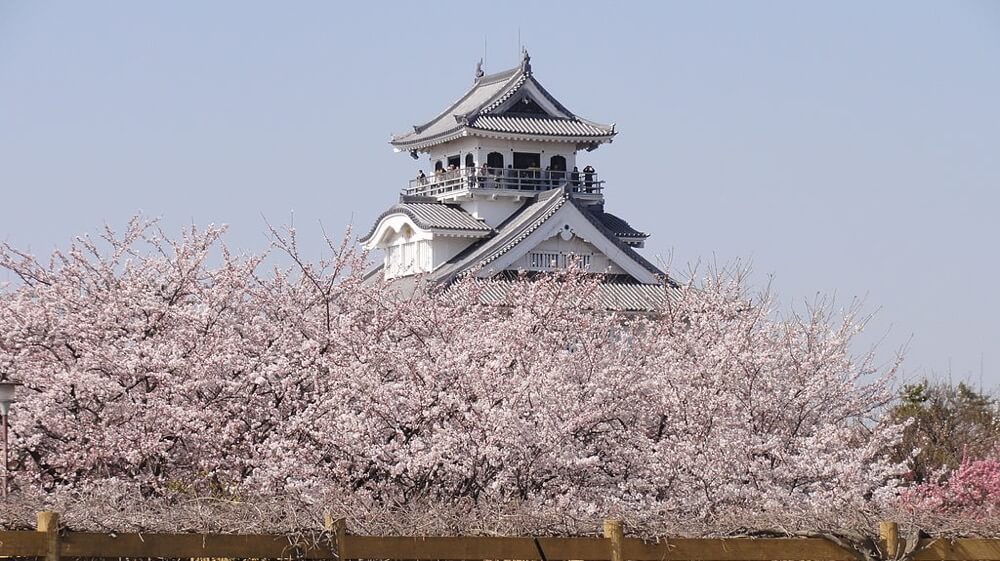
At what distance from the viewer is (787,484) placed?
1661 cm

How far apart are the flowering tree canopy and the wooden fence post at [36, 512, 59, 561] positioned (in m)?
4.90

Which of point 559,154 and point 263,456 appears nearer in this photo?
point 263,456

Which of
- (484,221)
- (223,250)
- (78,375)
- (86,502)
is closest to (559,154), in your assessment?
(484,221)

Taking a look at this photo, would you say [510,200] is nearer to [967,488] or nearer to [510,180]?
[510,180]

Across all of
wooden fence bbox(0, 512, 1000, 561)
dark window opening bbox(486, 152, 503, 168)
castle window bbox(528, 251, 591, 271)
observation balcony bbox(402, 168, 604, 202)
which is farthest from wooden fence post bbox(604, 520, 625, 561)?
dark window opening bbox(486, 152, 503, 168)

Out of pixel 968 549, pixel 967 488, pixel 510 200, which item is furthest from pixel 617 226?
pixel 968 549

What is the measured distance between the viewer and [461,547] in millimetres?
9367

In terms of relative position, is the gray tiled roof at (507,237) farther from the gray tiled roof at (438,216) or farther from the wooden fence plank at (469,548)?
the wooden fence plank at (469,548)

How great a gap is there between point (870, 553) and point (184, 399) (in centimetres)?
825

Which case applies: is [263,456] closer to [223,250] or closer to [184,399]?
[184,399]

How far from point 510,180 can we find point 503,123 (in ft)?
6.50

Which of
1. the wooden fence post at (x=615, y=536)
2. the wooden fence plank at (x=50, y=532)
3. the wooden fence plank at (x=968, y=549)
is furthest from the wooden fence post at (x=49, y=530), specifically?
the wooden fence plank at (x=968, y=549)

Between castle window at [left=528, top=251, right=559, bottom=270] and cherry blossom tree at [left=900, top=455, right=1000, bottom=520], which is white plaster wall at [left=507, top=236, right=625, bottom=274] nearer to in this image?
castle window at [left=528, top=251, right=559, bottom=270]

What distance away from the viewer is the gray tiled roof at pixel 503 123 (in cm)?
4972
